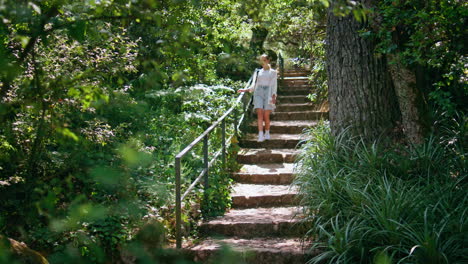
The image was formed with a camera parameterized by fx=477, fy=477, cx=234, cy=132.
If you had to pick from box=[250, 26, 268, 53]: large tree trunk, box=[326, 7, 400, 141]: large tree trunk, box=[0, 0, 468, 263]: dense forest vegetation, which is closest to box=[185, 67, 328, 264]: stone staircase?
box=[0, 0, 468, 263]: dense forest vegetation

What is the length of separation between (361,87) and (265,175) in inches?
75.8

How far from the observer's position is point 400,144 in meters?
5.30

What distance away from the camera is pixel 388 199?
4.32 m

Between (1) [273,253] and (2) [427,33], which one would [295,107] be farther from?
(1) [273,253]

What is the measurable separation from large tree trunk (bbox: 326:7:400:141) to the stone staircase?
116 cm

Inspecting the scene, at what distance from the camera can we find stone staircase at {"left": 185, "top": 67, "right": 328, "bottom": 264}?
464cm

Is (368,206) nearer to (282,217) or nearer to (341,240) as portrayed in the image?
(341,240)

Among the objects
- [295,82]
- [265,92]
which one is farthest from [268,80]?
A: [295,82]

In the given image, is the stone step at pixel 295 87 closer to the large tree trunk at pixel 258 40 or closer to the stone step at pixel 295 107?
the stone step at pixel 295 107

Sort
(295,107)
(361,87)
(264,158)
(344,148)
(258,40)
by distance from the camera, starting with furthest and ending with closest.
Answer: (258,40), (295,107), (264,158), (361,87), (344,148)

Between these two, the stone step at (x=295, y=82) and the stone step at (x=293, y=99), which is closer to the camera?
the stone step at (x=293, y=99)

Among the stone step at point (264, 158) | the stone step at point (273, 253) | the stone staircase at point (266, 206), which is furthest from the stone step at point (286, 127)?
the stone step at point (273, 253)

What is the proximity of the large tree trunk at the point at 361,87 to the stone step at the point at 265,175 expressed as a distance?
4.10ft

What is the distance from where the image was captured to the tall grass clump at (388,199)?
3.90 meters
